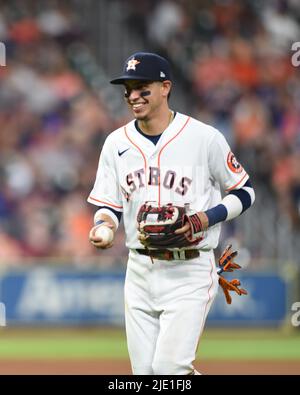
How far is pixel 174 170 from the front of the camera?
6.21 meters

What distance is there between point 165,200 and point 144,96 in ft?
2.01

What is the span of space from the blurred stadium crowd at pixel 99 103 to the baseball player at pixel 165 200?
7.97m

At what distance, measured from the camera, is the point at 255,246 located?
567 inches

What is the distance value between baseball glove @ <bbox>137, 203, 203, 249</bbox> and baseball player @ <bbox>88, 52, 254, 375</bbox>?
42 mm

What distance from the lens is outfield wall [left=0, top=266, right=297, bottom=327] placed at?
14.2 meters

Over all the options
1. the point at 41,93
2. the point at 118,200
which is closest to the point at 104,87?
the point at 41,93

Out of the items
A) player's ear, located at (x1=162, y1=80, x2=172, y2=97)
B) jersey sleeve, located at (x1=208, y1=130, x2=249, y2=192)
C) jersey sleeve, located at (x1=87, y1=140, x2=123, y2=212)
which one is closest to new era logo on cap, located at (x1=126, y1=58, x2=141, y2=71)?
player's ear, located at (x1=162, y1=80, x2=172, y2=97)

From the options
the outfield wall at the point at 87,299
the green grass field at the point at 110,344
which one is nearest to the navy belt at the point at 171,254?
the green grass field at the point at 110,344

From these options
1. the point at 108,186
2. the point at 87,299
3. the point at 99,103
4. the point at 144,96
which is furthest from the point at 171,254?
the point at 99,103

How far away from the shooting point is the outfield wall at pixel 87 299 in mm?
14195

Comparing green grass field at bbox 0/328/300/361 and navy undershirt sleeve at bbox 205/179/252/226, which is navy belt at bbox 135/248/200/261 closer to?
navy undershirt sleeve at bbox 205/179/252/226

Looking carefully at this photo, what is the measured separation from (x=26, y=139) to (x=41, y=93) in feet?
2.47
